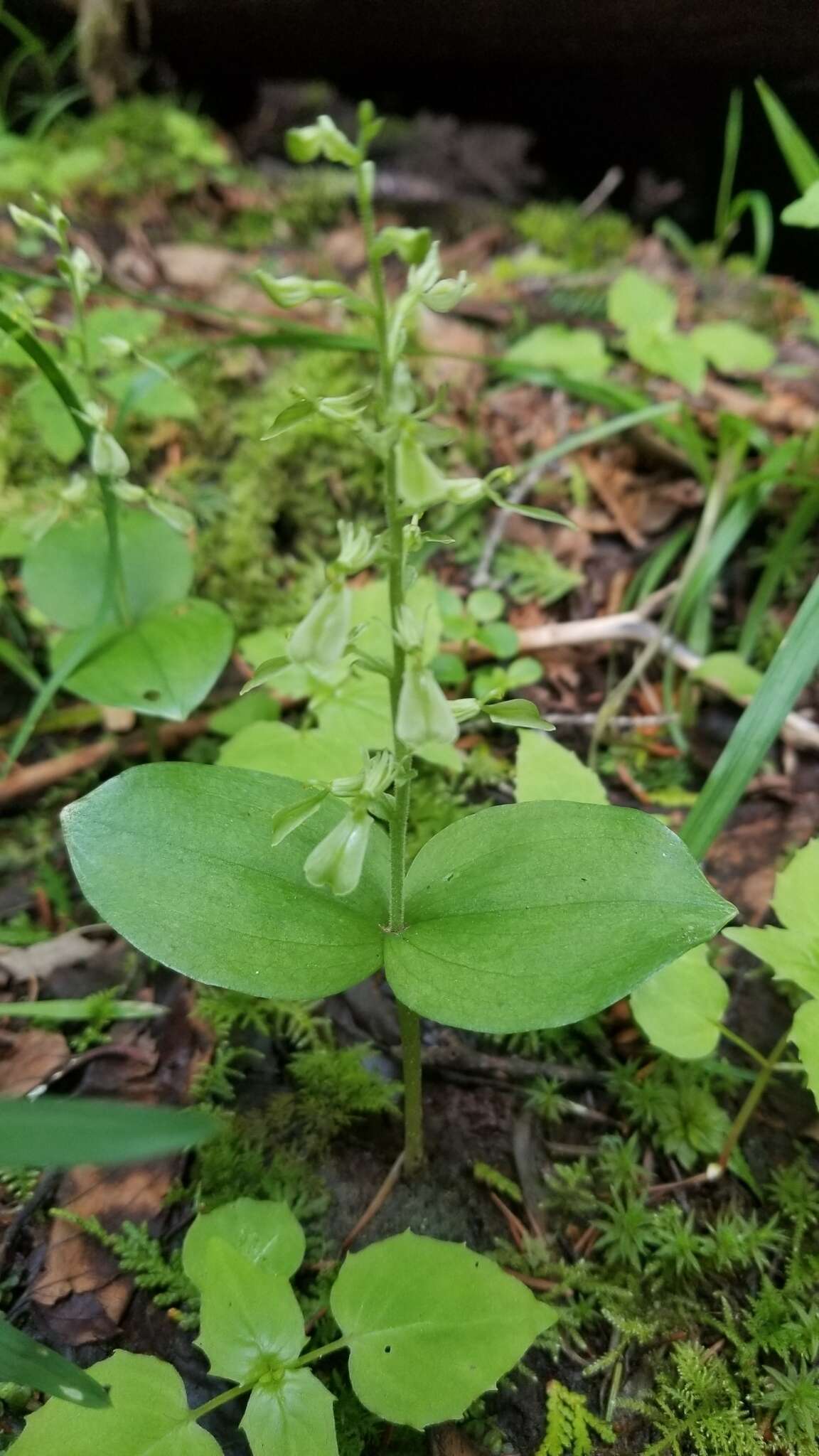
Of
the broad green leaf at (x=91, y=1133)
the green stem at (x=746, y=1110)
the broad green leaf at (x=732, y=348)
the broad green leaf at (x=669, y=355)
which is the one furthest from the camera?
the broad green leaf at (x=732, y=348)

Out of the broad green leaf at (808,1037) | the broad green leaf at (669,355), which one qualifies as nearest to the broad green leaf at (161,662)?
the broad green leaf at (808,1037)

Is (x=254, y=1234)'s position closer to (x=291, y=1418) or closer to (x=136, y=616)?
(x=291, y=1418)

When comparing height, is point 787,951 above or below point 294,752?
above

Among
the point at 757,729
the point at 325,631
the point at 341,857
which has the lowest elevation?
the point at 757,729

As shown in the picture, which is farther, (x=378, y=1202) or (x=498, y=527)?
(x=498, y=527)

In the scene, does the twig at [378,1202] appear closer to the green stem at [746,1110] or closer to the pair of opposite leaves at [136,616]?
Answer: the green stem at [746,1110]

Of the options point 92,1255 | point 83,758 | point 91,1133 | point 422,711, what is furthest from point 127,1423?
point 83,758

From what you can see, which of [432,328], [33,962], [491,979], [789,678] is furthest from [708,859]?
[432,328]

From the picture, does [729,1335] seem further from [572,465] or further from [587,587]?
[572,465]
